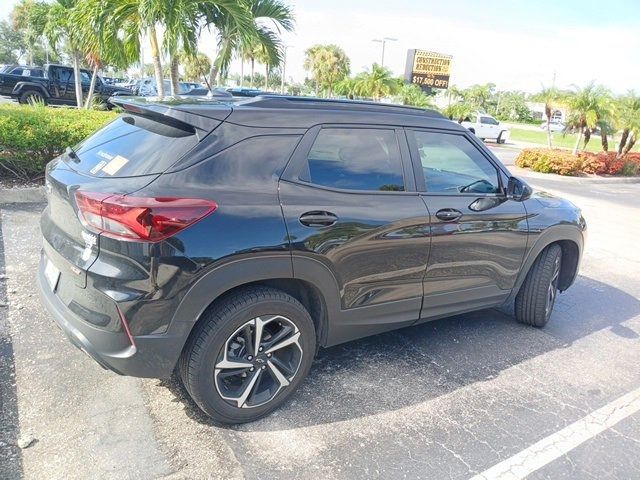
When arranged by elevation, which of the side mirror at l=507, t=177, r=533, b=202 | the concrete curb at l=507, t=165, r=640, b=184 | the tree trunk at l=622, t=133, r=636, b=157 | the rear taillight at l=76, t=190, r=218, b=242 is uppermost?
the rear taillight at l=76, t=190, r=218, b=242

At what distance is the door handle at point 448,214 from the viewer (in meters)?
3.39

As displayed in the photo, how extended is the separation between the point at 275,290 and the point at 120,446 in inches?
43.7

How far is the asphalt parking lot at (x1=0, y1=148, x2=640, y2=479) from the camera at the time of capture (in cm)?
257

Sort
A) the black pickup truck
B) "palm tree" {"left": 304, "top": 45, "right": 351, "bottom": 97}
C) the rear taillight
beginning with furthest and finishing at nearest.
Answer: "palm tree" {"left": 304, "top": 45, "right": 351, "bottom": 97} → the black pickup truck → the rear taillight

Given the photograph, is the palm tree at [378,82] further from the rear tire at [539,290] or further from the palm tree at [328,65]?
the rear tire at [539,290]

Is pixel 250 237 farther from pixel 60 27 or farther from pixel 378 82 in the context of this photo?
pixel 378 82

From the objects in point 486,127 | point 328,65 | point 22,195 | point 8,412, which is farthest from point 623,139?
point 328,65

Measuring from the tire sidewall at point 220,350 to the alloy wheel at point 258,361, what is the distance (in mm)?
27

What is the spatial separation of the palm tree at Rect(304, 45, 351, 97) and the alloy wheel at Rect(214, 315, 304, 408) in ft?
154

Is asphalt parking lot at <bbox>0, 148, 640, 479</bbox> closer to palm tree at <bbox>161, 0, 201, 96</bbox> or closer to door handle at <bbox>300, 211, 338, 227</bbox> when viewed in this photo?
door handle at <bbox>300, 211, 338, 227</bbox>

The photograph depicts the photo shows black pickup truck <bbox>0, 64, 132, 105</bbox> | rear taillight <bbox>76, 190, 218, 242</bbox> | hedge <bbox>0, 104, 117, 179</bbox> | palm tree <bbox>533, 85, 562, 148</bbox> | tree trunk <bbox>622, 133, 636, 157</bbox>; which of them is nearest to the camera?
rear taillight <bbox>76, 190, 218, 242</bbox>

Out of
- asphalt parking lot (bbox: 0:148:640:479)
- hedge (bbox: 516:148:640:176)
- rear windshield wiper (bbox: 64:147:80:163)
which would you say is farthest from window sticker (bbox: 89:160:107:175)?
hedge (bbox: 516:148:640:176)

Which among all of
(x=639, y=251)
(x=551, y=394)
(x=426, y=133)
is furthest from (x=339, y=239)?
(x=639, y=251)

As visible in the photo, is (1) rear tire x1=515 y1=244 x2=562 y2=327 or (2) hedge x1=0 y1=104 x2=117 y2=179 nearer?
(1) rear tire x1=515 y1=244 x2=562 y2=327
